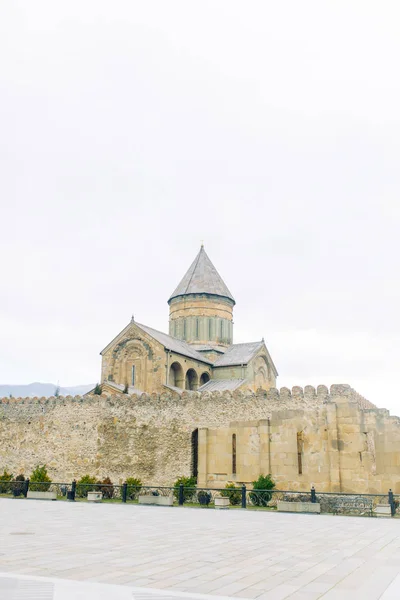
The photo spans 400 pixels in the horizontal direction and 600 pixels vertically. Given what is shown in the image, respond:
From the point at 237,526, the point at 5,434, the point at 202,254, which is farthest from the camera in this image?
the point at 202,254

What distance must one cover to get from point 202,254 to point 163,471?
23742 mm

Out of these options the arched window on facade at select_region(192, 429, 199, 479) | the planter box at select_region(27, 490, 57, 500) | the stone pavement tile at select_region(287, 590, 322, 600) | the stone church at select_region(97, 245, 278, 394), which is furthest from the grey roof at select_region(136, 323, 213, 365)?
the stone pavement tile at select_region(287, 590, 322, 600)

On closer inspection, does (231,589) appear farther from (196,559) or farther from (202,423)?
(202,423)

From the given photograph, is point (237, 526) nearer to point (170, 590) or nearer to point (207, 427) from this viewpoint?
point (170, 590)

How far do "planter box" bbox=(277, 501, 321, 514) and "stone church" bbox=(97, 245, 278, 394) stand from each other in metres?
15.0

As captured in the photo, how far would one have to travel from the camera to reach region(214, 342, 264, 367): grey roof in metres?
36.6

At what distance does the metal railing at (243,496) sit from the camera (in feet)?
49.0

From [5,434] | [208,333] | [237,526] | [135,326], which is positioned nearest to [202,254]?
[208,333]

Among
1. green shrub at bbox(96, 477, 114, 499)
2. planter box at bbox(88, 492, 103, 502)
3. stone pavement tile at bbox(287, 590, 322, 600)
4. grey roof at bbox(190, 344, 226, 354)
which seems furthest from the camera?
grey roof at bbox(190, 344, 226, 354)

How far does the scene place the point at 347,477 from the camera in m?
18.3

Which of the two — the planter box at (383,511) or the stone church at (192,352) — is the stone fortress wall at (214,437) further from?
the stone church at (192,352)

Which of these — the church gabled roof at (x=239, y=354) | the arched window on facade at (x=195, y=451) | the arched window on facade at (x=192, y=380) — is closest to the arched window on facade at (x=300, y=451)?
the arched window on facade at (x=195, y=451)

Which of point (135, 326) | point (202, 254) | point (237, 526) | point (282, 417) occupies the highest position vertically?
point (202, 254)

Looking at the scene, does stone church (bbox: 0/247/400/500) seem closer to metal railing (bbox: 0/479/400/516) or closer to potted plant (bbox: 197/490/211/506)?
metal railing (bbox: 0/479/400/516)
